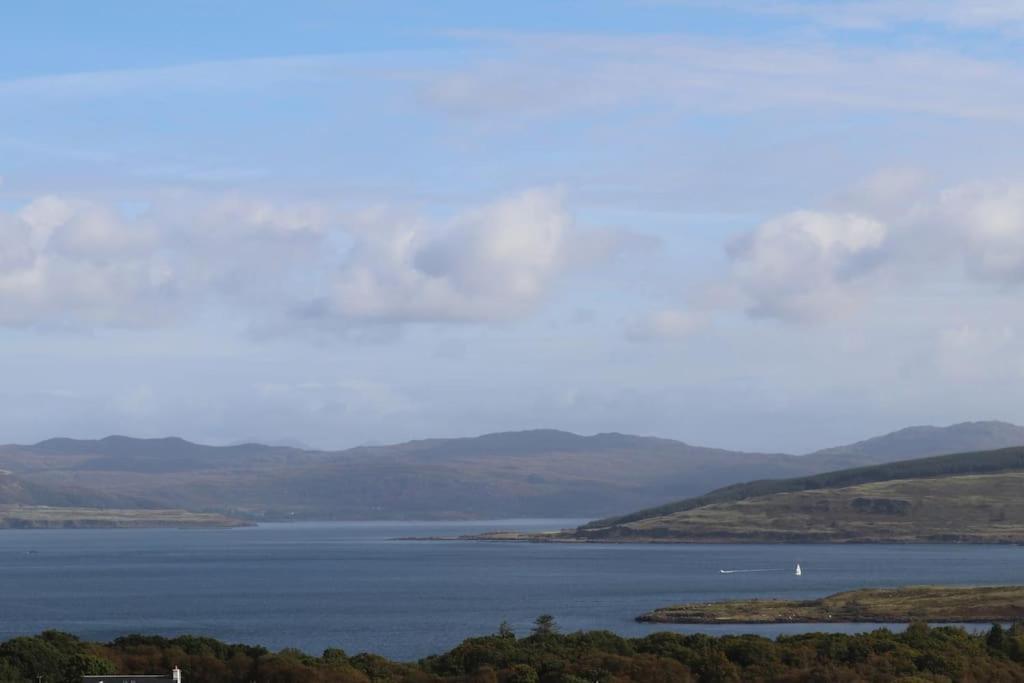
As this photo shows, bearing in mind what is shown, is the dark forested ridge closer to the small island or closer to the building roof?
the building roof

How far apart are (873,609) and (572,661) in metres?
72.7

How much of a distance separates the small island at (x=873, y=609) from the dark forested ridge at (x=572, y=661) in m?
49.1

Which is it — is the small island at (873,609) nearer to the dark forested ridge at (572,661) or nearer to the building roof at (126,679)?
the dark forested ridge at (572,661)

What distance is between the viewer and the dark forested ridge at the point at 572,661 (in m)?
70.1

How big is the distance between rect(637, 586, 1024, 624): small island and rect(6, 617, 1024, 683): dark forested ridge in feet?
161

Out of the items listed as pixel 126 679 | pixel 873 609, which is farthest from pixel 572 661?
pixel 873 609

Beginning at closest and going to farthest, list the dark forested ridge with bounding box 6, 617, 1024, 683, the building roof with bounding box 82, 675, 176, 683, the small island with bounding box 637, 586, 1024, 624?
the building roof with bounding box 82, 675, 176, 683 < the dark forested ridge with bounding box 6, 617, 1024, 683 < the small island with bounding box 637, 586, 1024, 624

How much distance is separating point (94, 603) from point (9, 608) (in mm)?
9648

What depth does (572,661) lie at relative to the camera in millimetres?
74438

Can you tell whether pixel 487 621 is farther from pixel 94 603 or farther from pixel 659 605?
pixel 94 603

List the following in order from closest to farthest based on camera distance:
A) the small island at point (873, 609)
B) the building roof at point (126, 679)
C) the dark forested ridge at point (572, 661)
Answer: the building roof at point (126, 679) < the dark forested ridge at point (572, 661) < the small island at point (873, 609)

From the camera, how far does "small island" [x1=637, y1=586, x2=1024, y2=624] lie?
13325 cm

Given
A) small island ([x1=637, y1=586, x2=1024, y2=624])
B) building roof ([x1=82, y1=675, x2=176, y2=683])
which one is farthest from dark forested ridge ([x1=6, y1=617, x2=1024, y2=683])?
small island ([x1=637, y1=586, x2=1024, y2=624])

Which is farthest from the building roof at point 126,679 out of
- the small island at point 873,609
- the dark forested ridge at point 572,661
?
the small island at point 873,609
